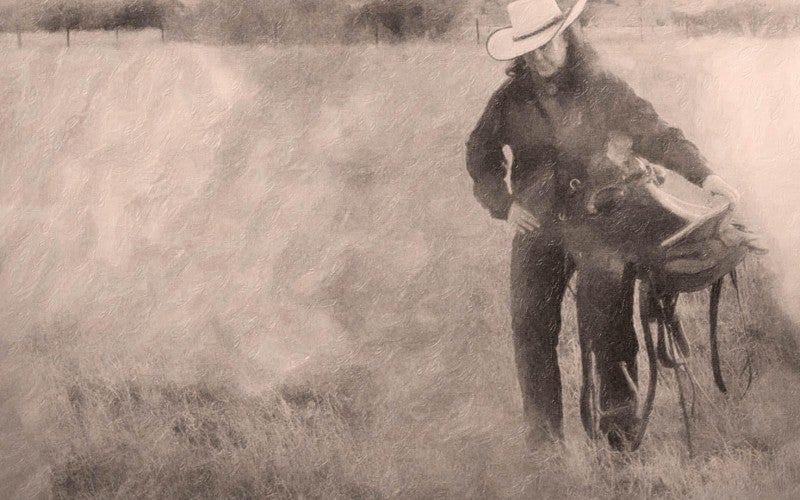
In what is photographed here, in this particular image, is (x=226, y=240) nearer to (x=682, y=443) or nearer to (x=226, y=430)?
(x=226, y=430)

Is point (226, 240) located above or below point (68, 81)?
below

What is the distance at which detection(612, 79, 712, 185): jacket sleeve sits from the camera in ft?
13.0

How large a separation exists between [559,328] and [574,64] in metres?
1.25

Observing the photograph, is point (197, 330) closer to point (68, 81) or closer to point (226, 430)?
point (226, 430)

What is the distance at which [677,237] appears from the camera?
3.94 meters

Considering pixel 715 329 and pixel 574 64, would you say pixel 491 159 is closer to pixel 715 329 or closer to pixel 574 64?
pixel 574 64

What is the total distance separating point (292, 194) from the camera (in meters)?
3.95

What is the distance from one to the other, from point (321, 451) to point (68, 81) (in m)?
2.10

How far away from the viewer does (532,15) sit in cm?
397


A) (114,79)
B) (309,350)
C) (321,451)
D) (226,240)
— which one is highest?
(114,79)

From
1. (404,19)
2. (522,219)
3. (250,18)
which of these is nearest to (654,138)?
(522,219)

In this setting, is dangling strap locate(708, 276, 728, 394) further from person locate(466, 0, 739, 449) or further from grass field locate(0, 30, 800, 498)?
person locate(466, 0, 739, 449)

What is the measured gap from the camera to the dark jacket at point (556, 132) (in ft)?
12.9

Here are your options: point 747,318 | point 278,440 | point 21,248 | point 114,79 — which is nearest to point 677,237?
point 747,318
